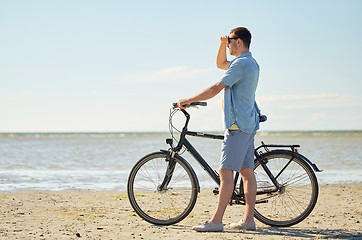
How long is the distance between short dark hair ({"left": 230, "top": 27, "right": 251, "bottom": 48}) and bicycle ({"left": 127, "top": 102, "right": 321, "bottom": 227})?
0.83 meters

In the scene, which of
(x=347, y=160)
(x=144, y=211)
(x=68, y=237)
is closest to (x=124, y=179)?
(x=144, y=211)

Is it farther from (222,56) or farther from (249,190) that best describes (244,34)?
(249,190)

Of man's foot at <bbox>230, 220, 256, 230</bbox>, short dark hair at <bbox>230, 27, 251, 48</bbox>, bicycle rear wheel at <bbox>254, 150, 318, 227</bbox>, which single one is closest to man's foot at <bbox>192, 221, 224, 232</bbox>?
man's foot at <bbox>230, 220, 256, 230</bbox>

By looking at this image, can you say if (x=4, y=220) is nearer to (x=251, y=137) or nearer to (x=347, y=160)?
(x=251, y=137)

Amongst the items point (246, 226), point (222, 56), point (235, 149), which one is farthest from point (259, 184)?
point (222, 56)

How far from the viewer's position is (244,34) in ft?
16.5

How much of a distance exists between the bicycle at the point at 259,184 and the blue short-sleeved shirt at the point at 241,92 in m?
0.32

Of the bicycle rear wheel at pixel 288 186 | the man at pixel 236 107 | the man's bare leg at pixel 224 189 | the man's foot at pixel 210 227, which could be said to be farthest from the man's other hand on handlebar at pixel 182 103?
the man's foot at pixel 210 227

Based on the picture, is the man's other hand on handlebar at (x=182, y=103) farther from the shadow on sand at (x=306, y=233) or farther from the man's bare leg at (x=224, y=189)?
the shadow on sand at (x=306, y=233)

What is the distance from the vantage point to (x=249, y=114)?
498cm

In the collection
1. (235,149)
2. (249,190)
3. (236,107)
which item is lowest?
(249,190)

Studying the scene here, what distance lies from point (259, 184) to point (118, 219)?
73.1 inches

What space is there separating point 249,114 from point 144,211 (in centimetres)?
193

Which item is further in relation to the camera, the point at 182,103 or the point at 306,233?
the point at 182,103
